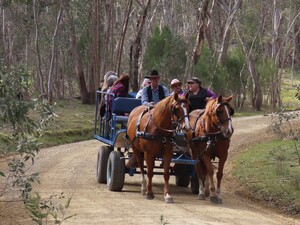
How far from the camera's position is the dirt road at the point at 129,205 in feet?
37.3

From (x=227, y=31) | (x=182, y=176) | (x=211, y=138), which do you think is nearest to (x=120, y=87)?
(x=182, y=176)

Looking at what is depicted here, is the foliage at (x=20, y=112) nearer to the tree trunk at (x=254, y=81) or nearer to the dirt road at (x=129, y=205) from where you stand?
the dirt road at (x=129, y=205)

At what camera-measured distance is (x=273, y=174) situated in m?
17.5

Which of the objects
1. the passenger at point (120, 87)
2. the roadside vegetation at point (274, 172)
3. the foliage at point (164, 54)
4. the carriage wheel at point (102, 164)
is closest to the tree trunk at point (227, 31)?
the foliage at point (164, 54)

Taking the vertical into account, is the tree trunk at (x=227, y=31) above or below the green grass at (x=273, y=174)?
above

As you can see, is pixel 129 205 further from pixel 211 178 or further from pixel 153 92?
pixel 153 92

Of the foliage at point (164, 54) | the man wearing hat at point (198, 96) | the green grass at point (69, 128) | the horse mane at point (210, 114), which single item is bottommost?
the green grass at point (69, 128)

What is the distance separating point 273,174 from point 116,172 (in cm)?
480

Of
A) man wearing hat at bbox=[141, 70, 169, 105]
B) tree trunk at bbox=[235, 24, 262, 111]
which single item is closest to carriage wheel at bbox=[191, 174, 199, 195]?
man wearing hat at bbox=[141, 70, 169, 105]

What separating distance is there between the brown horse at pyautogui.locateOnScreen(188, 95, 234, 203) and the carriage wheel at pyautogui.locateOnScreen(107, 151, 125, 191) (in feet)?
4.62

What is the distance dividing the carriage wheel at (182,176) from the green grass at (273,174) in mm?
1460

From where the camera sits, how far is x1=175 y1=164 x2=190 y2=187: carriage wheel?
1481 centimetres

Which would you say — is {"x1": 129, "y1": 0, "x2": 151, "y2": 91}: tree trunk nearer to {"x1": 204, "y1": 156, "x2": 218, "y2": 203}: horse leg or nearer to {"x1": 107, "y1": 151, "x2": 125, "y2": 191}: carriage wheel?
{"x1": 107, "y1": 151, "x2": 125, "y2": 191}: carriage wheel

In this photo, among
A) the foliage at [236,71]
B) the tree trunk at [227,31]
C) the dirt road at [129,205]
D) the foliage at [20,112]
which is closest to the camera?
the foliage at [20,112]
